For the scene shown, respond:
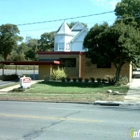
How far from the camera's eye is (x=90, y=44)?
2778cm

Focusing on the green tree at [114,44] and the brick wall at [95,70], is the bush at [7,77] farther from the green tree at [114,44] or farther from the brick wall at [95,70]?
the green tree at [114,44]

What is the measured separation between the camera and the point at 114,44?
2658 cm

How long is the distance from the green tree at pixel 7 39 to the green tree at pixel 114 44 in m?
58.4

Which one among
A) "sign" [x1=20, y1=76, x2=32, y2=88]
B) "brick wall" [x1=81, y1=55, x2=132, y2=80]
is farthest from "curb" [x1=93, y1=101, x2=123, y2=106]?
"brick wall" [x1=81, y1=55, x2=132, y2=80]

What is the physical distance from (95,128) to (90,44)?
66.9ft

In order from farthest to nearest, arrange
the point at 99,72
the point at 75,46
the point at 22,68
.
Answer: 1. the point at 22,68
2. the point at 75,46
3. the point at 99,72

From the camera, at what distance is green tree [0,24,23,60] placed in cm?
8244

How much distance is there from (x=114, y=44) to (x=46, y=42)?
6065cm

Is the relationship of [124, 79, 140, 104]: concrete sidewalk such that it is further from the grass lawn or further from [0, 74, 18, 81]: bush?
[0, 74, 18, 81]: bush

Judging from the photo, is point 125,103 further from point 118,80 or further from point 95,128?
point 118,80

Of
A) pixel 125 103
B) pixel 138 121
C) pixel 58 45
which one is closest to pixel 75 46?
pixel 58 45

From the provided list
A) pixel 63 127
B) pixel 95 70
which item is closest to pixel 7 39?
pixel 95 70

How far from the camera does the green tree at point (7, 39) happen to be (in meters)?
82.4

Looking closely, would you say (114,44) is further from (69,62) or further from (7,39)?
(7,39)
